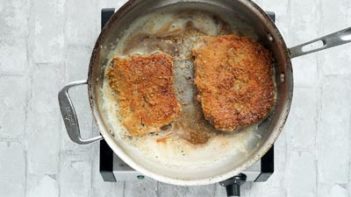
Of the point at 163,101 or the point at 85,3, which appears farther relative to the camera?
the point at 85,3

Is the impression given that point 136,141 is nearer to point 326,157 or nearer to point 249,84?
point 249,84

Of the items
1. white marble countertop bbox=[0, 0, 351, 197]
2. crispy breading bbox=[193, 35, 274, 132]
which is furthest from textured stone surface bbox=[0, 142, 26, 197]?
crispy breading bbox=[193, 35, 274, 132]

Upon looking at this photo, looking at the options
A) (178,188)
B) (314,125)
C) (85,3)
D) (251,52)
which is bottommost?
(178,188)

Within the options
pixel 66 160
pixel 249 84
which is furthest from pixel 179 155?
pixel 66 160

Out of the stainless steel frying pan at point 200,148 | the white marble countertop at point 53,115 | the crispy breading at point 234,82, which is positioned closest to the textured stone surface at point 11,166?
the white marble countertop at point 53,115

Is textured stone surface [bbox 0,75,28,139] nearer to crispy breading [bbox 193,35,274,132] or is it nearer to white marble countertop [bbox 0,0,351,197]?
white marble countertop [bbox 0,0,351,197]

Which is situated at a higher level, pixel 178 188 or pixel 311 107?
pixel 311 107

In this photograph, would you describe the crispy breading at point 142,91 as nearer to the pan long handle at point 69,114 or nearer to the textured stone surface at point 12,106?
the pan long handle at point 69,114
